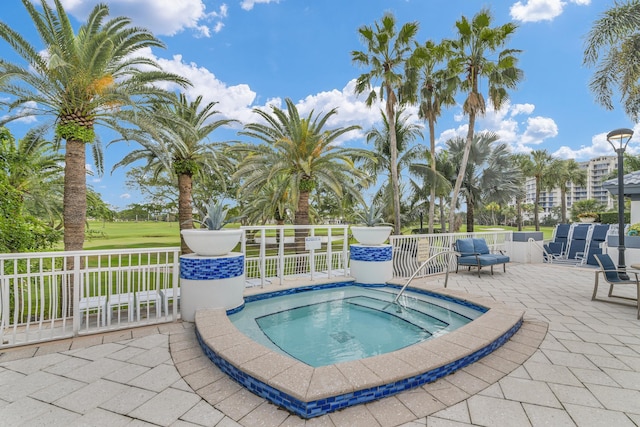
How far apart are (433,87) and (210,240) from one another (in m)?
12.7

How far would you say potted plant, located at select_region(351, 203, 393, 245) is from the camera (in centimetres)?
612

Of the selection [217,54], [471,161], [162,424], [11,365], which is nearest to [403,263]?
[162,424]

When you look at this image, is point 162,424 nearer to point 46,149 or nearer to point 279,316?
point 279,316

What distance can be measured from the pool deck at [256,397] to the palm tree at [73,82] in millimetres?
4309

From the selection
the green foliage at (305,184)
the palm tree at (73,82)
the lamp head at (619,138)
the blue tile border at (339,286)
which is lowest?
the blue tile border at (339,286)

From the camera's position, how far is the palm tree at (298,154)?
1009 cm

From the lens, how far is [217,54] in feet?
33.5

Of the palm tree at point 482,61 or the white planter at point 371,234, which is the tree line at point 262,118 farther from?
the white planter at point 371,234

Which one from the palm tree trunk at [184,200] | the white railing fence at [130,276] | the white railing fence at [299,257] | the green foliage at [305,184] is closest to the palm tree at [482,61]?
the white railing fence at [130,276]

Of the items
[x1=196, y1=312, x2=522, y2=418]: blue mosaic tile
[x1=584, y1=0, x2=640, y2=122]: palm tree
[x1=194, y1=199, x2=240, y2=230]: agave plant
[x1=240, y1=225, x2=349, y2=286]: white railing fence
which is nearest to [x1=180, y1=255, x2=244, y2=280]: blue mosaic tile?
[x1=194, y1=199, x2=240, y2=230]: agave plant

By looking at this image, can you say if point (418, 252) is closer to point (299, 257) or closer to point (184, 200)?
point (299, 257)

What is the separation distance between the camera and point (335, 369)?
2307 mm

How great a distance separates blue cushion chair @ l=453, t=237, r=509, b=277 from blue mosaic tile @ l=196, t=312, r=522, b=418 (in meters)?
5.05

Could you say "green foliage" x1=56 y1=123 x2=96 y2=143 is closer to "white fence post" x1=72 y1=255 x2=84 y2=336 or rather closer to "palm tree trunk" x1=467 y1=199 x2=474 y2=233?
"white fence post" x1=72 y1=255 x2=84 y2=336
